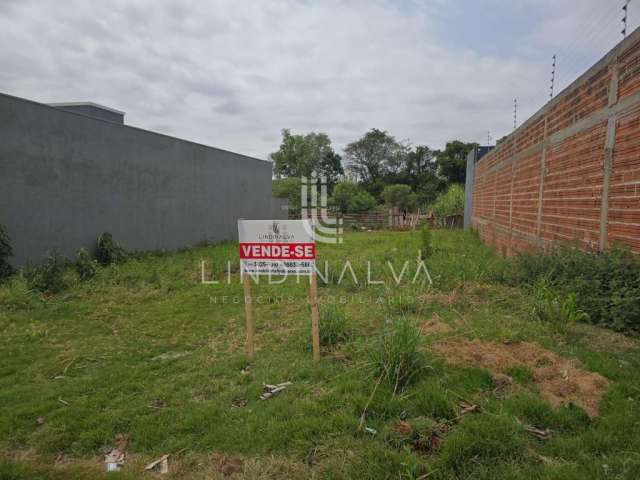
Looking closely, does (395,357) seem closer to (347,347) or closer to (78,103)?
(347,347)

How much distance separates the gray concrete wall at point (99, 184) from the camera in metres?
6.83

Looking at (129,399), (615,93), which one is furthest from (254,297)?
(615,93)

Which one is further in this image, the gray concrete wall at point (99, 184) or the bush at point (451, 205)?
the bush at point (451, 205)

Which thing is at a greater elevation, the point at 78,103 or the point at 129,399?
the point at 78,103

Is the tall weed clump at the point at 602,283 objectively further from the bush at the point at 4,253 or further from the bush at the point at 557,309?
the bush at the point at 4,253

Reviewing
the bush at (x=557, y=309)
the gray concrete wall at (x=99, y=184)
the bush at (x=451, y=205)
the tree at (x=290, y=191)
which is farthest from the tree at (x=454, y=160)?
the bush at (x=557, y=309)

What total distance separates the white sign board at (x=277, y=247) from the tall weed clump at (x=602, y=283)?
2.66 meters

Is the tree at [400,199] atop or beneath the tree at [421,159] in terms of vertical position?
beneath

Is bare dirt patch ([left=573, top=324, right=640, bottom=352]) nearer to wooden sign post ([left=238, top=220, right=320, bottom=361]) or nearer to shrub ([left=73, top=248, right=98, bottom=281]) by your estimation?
wooden sign post ([left=238, top=220, right=320, bottom=361])

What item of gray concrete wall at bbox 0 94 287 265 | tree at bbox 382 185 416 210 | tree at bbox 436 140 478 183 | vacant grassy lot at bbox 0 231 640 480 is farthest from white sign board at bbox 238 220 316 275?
tree at bbox 436 140 478 183

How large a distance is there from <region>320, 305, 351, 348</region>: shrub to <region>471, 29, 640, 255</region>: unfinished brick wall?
9.03 feet

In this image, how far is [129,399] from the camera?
9.14 feet

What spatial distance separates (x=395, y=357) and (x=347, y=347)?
782 millimetres

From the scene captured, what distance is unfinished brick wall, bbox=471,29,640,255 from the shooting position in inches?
140
